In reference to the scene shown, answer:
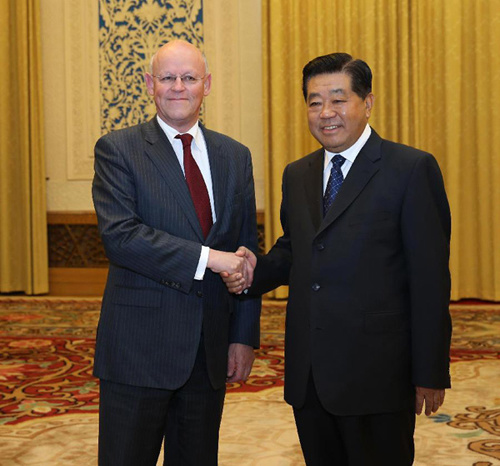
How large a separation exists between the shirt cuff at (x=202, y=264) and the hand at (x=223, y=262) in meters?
0.01

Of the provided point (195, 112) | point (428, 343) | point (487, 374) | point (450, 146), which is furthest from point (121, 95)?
point (428, 343)

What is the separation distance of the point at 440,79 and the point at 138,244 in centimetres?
566

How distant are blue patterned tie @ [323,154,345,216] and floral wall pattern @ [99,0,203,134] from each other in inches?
226

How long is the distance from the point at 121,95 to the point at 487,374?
16.5 feet

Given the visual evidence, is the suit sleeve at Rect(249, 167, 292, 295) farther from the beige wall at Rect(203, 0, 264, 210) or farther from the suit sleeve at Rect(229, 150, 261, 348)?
the beige wall at Rect(203, 0, 264, 210)

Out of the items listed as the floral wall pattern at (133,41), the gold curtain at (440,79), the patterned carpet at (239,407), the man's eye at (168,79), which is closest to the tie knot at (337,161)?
the man's eye at (168,79)

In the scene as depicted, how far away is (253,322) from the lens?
2.39 metres

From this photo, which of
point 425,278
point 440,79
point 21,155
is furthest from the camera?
point 21,155

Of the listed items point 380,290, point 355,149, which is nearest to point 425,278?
point 380,290

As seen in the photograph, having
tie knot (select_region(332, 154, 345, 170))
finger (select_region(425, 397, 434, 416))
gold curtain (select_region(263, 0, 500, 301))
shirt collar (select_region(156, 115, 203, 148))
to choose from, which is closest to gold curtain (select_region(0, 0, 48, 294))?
gold curtain (select_region(263, 0, 500, 301))

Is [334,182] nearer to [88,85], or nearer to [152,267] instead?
[152,267]

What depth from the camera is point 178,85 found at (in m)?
2.17

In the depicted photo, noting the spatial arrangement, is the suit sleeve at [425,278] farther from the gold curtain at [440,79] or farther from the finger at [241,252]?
the gold curtain at [440,79]

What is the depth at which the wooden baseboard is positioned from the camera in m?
7.86
